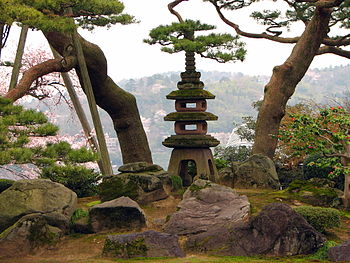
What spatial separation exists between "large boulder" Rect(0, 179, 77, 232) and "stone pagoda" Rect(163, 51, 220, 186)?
5214 millimetres

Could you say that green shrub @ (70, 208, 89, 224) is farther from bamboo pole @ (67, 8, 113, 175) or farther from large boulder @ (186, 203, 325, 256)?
bamboo pole @ (67, 8, 113, 175)

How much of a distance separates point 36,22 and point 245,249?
6.89m

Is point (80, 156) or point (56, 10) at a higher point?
point (56, 10)

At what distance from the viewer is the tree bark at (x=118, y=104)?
66.7ft

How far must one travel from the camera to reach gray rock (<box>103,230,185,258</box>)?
1215 centimetres

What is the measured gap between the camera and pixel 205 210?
13773 mm

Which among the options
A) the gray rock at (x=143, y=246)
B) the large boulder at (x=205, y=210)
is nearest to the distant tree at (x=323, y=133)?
the large boulder at (x=205, y=210)

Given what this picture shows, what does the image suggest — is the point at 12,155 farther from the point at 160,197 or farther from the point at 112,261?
the point at 160,197

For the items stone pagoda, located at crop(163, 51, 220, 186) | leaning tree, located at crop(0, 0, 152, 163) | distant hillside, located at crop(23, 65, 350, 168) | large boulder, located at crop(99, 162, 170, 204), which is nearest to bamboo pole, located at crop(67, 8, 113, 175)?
leaning tree, located at crop(0, 0, 152, 163)

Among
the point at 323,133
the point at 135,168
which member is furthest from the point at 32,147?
the point at 323,133

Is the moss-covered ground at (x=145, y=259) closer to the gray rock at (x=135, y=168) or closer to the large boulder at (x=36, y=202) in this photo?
the large boulder at (x=36, y=202)

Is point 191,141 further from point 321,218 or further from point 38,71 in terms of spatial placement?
point 321,218

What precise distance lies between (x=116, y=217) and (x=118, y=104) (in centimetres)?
812

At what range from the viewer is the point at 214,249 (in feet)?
41.3
